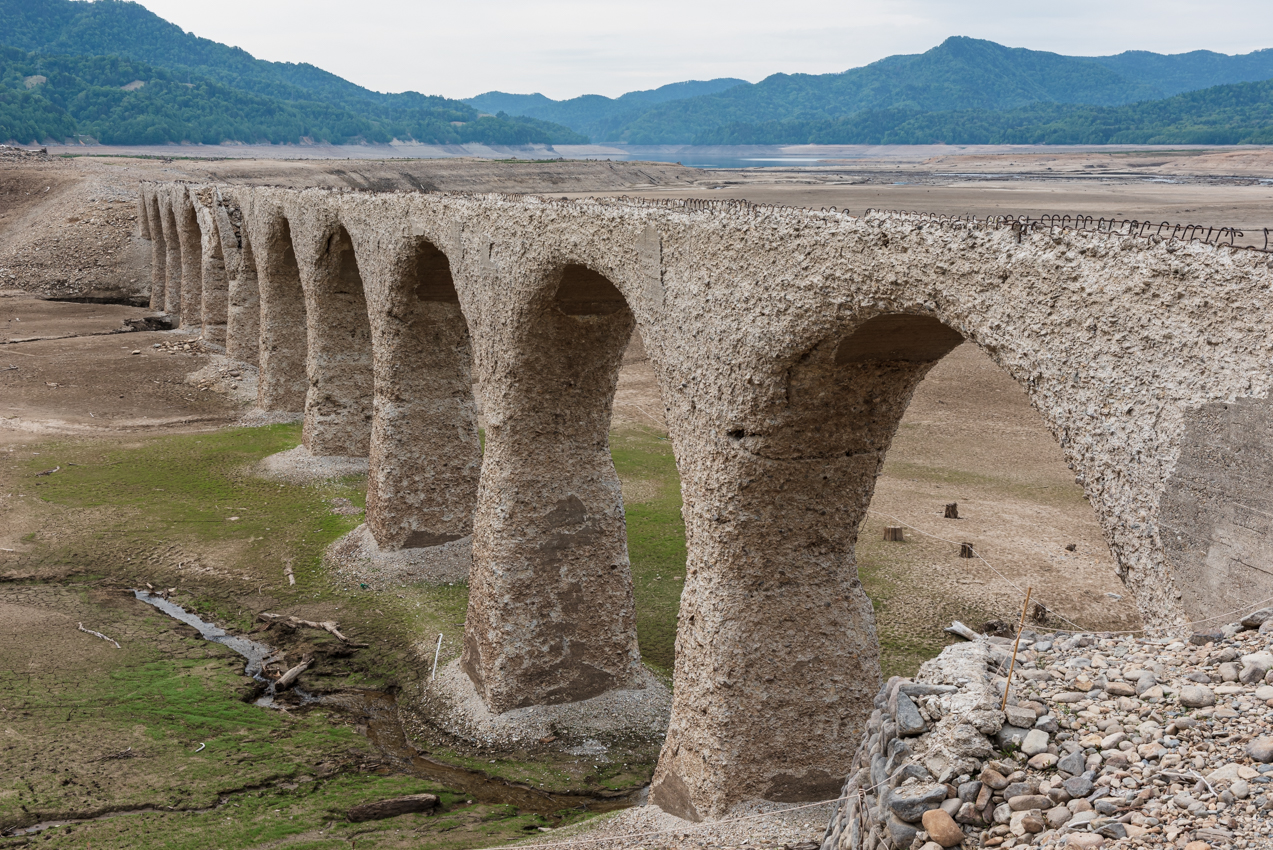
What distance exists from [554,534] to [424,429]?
4684 mm

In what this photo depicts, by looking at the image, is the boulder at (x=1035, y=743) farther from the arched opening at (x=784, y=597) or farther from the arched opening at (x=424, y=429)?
the arched opening at (x=424, y=429)

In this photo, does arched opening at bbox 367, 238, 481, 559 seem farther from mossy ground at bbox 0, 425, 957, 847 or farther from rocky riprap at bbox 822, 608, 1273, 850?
rocky riprap at bbox 822, 608, 1273, 850

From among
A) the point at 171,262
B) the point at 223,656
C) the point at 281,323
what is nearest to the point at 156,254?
the point at 171,262

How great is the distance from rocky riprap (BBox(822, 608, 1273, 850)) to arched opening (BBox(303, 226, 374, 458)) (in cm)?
1547

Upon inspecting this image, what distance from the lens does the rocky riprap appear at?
386 centimetres

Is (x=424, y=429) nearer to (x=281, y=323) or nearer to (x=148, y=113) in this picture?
(x=281, y=323)

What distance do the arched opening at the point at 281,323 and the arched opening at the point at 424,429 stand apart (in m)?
7.75

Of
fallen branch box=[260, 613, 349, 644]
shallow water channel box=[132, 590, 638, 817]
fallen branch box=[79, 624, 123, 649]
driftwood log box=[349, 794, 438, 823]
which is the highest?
fallen branch box=[79, 624, 123, 649]

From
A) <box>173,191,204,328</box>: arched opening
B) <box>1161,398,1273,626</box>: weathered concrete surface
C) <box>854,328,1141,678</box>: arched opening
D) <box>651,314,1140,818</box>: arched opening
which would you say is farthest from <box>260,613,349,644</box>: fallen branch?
<box>173,191,204,328</box>: arched opening

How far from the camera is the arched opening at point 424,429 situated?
49.9ft

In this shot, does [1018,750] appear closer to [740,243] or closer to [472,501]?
[740,243]

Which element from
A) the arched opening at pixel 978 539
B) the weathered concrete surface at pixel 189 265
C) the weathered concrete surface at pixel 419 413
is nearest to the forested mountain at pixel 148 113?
the weathered concrete surface at pixel 189 265

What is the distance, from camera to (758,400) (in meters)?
7.74

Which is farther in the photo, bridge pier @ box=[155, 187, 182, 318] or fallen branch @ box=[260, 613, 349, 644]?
bridge pier @ box=[155, 187, 182, 318]
